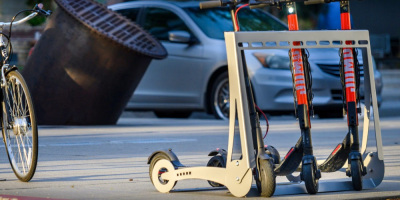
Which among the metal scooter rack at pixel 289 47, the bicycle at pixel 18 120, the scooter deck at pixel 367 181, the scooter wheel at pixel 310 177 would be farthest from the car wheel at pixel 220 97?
the scooter wheel at pixel 310 177

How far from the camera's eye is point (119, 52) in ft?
34.9

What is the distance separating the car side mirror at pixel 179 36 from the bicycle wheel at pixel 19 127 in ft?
20.5

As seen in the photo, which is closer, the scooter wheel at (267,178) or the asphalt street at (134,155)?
the scooter wheel at (267,178)

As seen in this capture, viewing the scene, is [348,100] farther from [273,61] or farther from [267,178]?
[273,61]

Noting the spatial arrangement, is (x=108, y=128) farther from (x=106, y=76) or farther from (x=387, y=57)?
(x=387, y=57)

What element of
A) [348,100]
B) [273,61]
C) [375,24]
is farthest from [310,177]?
[375,24]

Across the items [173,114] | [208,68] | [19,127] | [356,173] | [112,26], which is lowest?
[173,114]

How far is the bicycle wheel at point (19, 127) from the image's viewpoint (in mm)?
5777

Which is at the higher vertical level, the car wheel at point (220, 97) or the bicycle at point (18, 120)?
the bicycle at point (18, 120)

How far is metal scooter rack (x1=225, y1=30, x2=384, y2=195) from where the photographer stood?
5.03 meters

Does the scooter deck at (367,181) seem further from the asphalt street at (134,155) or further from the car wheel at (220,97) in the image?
the car wheel at (220,97)

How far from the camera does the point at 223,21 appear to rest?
42.8 feet

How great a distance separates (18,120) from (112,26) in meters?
4.72

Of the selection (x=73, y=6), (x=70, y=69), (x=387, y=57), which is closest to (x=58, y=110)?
(x=70, y=69)
